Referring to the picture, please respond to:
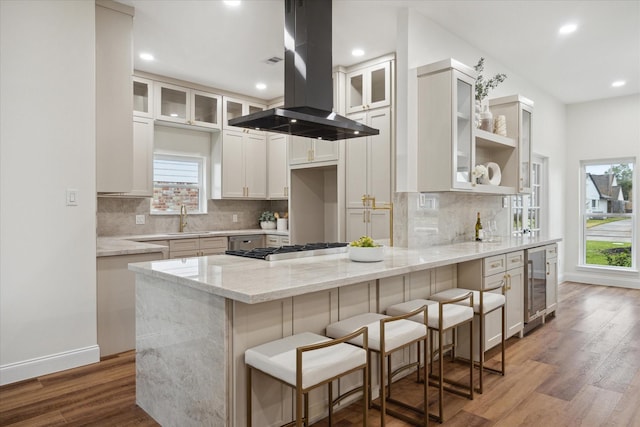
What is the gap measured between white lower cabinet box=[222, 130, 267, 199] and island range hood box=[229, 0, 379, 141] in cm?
295

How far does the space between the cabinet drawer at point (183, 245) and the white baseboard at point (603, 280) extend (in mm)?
5955

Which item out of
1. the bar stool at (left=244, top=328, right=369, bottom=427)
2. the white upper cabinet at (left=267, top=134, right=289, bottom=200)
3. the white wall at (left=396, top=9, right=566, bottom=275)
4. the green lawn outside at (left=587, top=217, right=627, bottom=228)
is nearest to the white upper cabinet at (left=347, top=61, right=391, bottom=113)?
the white wall at (left=396, top=9, right=566, bottom=275)

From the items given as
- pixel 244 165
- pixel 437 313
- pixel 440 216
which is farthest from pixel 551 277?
pixel 244 165

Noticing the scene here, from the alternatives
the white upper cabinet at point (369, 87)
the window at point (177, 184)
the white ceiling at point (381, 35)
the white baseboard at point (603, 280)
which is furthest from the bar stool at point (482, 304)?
the white baseboard at point (603, 280)

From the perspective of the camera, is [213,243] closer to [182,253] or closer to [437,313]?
[182,253]

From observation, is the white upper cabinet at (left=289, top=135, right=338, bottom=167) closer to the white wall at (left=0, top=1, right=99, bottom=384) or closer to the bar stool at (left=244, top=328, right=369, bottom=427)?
the white wall at (left=0, top=1, right=99, bottom=384)

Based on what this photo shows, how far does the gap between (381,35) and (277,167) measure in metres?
2.66

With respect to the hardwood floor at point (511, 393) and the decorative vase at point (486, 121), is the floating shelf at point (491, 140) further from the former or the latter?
the hardwood floor at point (511, 393)

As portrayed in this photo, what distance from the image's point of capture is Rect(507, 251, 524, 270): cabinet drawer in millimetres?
3564

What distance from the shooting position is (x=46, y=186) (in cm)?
290

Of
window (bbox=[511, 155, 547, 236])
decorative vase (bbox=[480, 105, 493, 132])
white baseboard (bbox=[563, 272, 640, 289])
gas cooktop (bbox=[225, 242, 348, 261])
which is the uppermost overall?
decorative vase (bbox=[480, 105, 493, 132])

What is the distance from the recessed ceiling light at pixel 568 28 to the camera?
397 cm

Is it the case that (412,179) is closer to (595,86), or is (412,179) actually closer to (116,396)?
(116,396)

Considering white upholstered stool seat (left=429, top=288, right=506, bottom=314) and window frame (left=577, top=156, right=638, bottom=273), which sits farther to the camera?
window frame (left=577, top=156, right=638, bottom=273)
